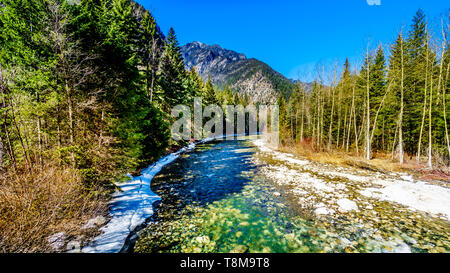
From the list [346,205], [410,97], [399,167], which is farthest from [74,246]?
[410,97]

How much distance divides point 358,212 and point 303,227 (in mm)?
2884

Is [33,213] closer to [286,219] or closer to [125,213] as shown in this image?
[125,213]

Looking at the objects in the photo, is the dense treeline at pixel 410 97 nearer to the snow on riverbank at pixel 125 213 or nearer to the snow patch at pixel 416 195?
the snow patch at pixel 416 195

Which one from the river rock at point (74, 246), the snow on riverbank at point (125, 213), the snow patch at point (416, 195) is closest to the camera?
the river rock at point (74, 246)

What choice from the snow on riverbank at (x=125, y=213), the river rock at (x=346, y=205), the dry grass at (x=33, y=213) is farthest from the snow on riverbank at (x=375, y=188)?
the dry grass at (x=33, y=213)

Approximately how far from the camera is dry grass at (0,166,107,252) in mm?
3350

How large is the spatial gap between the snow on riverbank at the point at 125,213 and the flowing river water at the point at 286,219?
49cm

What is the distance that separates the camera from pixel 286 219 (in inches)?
247

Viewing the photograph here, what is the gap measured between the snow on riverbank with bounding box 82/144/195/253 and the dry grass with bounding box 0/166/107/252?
80cm

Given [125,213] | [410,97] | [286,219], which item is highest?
[410,97]

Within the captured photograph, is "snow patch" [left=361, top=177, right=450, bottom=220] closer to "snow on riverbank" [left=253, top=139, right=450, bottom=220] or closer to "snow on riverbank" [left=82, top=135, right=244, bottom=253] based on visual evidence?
"snow on riverbank" [left=253, top=139, right=450, bottom=220]

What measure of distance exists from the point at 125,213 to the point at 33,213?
3.25m

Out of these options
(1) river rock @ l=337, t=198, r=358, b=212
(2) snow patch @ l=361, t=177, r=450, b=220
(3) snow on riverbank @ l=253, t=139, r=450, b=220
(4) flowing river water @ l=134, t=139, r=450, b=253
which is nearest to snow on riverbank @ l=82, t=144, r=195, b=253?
(4) flowing river water @ l=134, t=139, r=450, b=253

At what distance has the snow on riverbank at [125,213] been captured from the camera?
4.66m
